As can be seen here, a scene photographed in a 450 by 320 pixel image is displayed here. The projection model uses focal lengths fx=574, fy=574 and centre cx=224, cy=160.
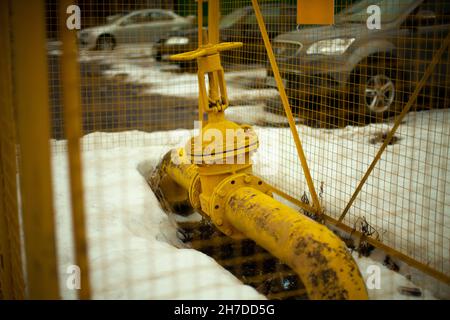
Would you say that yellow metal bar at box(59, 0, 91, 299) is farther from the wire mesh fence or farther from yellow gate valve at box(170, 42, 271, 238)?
yellow gate valve at box(170, 42, 271, 238)

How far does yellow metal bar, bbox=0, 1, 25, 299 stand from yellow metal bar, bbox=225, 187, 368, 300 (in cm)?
146

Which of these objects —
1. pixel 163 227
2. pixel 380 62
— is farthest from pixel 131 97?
pixel 163 227

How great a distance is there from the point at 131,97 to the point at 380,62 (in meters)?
4.92

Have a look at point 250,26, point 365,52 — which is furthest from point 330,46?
point 250,26

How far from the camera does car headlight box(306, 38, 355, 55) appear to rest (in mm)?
6755

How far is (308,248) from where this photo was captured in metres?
3.16

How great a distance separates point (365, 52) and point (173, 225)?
3.36 metres

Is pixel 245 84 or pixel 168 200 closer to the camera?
pixel 168 200

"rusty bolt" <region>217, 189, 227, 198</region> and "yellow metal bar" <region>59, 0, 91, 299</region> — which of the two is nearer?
"yellow metal bar" <region>59, 0, 91, 299</region>

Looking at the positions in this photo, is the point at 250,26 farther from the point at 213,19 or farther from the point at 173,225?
the point at 173,225

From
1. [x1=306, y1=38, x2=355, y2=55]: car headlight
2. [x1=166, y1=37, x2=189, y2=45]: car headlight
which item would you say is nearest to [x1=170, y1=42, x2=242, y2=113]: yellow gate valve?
[x1=306, y1=38, x2=355, y2=55]: car headlight

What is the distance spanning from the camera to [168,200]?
19.0 ft

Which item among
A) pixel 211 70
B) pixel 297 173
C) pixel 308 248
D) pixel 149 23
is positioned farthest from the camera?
pixel 149 23
